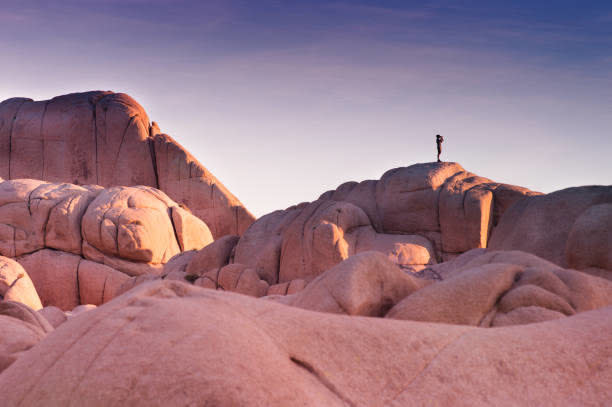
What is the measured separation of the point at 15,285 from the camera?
358 inches

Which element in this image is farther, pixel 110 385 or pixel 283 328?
pixel 283 328

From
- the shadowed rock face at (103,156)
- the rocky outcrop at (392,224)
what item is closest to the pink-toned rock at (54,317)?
the rocky outcrop at (392,224)

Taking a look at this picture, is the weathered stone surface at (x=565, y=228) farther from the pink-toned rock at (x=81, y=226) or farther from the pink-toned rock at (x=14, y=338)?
the pink-toned rock at (x=81, y=226)

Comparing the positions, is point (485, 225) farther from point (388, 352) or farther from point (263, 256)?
point (388, 352)

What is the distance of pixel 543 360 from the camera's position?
2.41m

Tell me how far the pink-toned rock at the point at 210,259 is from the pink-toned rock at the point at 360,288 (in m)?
8.61

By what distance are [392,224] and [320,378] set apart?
455 inches

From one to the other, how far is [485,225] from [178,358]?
11754 millimetres

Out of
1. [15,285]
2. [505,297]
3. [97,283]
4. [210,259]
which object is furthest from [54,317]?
[97,283]

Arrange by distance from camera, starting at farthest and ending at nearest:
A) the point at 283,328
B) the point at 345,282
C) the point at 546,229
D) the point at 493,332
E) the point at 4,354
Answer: the point at 546,229
the point at 345,282
the point at 4,354
the point at 493,332
the point at 283,328

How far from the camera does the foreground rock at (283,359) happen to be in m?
1.83

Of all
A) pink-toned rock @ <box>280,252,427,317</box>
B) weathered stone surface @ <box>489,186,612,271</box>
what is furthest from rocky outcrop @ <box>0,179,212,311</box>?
pink-toned rock @ <box>280,252,427,317</box>

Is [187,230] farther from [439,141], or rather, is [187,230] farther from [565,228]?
[565,228]

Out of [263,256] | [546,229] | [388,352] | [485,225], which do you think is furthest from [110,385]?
[485,225]
